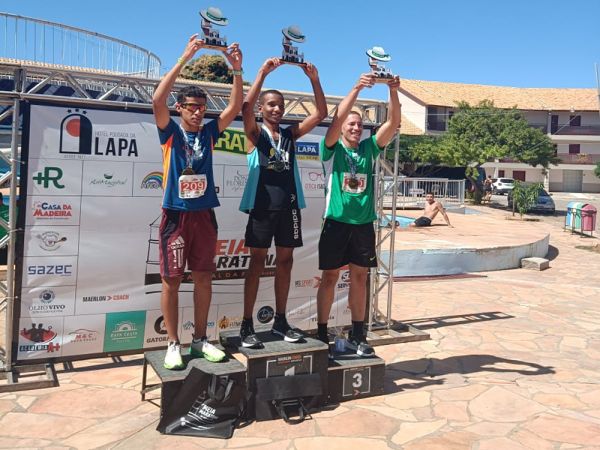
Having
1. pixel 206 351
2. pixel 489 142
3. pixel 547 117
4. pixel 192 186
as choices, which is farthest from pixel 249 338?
pixel 547 117

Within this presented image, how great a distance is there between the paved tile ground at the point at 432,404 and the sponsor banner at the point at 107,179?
1.66 metres

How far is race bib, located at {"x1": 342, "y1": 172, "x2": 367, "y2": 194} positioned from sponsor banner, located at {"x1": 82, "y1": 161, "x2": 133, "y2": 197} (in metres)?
2.07

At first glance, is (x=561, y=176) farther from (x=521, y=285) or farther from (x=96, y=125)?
(x=96, y=125)

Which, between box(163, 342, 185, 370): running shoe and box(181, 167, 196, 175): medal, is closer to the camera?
box(163, 342, 185, 370): running shoe

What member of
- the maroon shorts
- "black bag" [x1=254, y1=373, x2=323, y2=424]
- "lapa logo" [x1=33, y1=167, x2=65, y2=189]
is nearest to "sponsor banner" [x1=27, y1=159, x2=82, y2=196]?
"lapa logo" [x1=33, y1=167, x2=65, y2=189]

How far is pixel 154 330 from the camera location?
18.1 feet

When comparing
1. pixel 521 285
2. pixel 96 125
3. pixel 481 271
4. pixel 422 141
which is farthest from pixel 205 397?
pixel 422 141

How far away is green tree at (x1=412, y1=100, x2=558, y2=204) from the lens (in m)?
31.2

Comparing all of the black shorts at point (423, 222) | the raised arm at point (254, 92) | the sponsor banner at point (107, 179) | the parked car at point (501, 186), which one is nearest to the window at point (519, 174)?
the parked car at point (501, 186)

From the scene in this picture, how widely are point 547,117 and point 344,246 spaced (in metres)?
53.4

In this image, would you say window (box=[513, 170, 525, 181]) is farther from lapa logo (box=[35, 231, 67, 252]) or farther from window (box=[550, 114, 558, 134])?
lapa logo (box=[35, 231, 67, 252])

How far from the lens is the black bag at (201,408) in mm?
3797

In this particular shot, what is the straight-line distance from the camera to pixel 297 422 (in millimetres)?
4016

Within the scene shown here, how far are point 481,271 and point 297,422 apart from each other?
8.07 m
